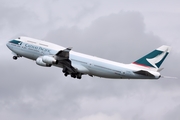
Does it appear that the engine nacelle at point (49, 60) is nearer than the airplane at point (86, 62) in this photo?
No

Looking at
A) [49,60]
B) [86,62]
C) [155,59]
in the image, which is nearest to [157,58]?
[155,59]

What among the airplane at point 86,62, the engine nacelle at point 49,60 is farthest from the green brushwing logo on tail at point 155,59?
the engine nacelle at point 49,60

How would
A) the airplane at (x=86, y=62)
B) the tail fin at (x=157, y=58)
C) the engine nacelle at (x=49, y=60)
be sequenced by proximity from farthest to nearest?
the engine nacelle at (x=49, y=60) → the tail fin at (x=157, y=58) → the airplane at (x=86, y=62)

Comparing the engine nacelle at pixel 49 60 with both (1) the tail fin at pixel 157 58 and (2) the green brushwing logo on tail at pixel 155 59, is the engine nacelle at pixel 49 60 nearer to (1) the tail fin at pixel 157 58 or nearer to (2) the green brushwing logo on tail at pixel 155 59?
(2) the green brushwing logo on tail at pixel 155 59

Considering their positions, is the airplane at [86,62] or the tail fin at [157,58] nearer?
the airplane at [86,62]

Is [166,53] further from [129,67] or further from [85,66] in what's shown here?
[85,66]

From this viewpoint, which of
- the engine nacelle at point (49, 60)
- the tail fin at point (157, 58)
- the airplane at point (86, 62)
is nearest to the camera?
the airplane at point (86, 62)

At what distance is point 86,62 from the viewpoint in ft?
298

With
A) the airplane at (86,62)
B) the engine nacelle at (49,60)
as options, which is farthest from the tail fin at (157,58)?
the engine nacelle at (49,60)

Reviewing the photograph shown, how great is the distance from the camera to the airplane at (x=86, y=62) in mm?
86875

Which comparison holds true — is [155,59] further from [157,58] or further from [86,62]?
[86,62]

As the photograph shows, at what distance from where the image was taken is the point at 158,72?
279ft

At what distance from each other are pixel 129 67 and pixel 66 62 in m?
12.1

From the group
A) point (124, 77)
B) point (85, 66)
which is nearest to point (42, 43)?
point (85, 66)
